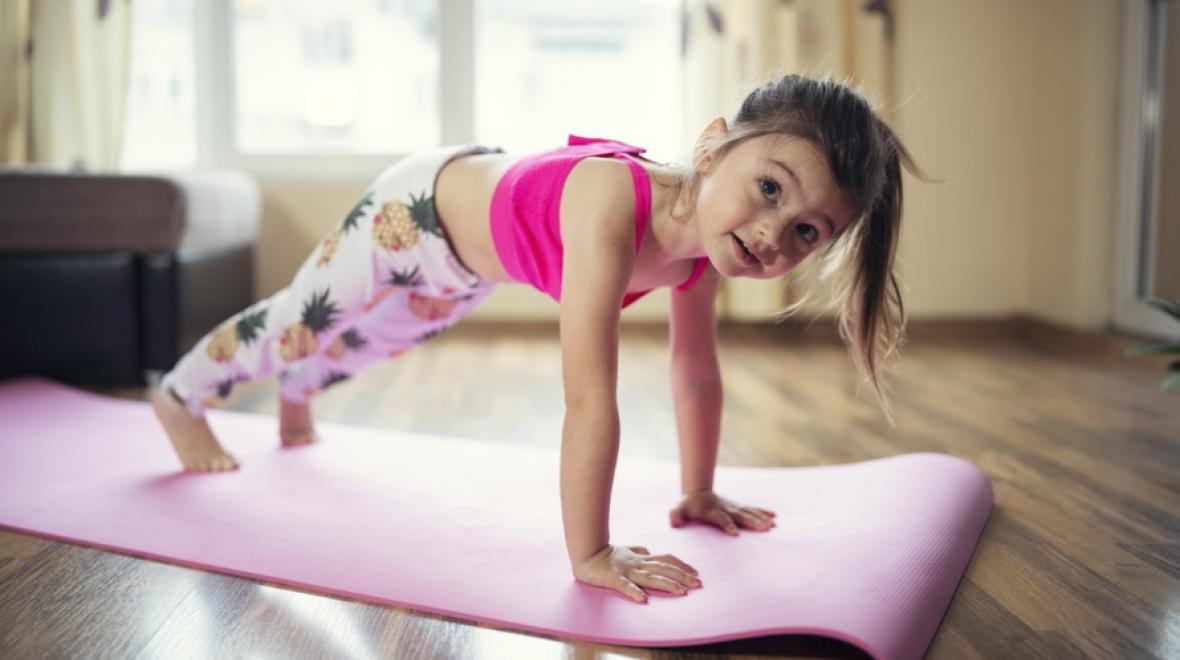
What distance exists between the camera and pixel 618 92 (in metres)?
3.30

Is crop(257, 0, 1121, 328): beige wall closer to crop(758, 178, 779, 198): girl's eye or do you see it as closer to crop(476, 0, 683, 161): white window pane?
crop(476, 0, 683, 161): white window pane

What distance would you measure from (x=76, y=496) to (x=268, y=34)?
7.54ft

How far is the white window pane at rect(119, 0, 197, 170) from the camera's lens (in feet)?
10.6

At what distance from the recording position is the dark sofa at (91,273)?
6.74ft

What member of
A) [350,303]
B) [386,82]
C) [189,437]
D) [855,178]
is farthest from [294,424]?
[386,82]

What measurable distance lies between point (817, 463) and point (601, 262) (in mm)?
697

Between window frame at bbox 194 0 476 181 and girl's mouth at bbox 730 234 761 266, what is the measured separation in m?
2.29

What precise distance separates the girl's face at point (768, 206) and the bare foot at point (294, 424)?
2.75 feet

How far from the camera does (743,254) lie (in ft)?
3.41

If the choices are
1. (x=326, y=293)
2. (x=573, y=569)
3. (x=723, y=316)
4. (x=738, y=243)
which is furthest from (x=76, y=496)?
(x=723, y=316)

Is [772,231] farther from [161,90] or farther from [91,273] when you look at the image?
[161,90]

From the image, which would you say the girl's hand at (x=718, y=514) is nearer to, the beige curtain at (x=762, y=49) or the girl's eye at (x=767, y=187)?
the girl's eye at (x=767, y=187)

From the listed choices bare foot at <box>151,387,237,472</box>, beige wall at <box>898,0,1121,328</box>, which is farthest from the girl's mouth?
beige wall at <box>898,0,1121,328</box>

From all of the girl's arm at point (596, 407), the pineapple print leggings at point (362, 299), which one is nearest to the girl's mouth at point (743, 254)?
the girl's arm at point (596, 407)
